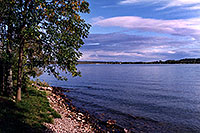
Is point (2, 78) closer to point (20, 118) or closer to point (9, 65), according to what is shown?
point (9, 65)

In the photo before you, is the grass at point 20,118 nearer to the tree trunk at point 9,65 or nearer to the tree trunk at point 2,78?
the tree trunk at point 9,65

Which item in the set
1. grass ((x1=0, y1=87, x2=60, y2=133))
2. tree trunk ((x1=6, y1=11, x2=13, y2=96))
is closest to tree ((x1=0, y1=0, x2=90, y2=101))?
tree trunk ((x1=6, y1=11, x2=13, y2=96))

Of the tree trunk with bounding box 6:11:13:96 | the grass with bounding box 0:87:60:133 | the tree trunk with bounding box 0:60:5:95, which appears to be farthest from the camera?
the tree trunk with bounding box 0:60:5:95

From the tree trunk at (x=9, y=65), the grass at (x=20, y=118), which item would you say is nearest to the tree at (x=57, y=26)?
the tree trunk at (x=9, y=65)

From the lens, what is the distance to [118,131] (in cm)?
1794

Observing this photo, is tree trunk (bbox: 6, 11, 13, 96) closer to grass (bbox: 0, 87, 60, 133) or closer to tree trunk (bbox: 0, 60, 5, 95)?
tree trunk (bbox: 0, 60, 5, 95)

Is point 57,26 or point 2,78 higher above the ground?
point 57,26

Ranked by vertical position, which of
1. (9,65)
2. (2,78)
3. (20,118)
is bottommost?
(20,118)

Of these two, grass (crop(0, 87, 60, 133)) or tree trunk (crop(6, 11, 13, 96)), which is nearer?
grass (crop(0, 87, 60, 133))

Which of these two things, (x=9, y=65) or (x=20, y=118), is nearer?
(x=20, y=118)

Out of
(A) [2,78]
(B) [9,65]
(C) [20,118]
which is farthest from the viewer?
(A) [2,78]

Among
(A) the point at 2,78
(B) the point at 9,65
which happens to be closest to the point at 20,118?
(B) the point at 9,65

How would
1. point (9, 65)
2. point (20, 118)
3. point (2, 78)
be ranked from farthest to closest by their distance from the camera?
point (2, 78)
point (9, 65)
point (20, 118)

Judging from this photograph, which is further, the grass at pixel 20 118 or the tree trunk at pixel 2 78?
the tree trunk at pixel 2 78
